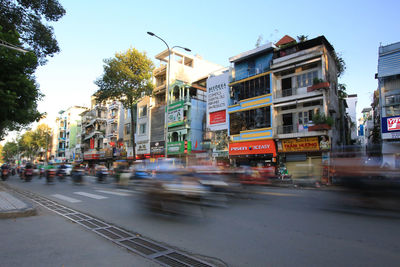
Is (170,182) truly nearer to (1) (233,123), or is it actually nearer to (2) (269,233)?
(2) (269,233)

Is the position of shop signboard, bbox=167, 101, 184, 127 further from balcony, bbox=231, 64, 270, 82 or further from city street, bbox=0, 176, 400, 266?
city street, bbox=0, 176, 400, 266

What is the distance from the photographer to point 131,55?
118 feet

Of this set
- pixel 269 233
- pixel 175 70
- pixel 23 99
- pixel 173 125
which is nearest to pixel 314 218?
pixel 269 233

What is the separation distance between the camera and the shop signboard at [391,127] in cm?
2134

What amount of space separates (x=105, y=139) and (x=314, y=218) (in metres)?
53.2

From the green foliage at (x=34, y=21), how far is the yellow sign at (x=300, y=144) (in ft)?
67.9

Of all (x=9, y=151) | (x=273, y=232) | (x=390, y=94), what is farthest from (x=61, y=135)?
(x=273, y=232)

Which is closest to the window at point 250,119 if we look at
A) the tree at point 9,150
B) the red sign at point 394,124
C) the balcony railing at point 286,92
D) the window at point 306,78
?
the balcony railing at point 286,92

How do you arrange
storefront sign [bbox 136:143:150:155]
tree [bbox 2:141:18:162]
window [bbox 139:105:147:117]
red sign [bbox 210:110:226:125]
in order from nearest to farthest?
1. red sign [bbox 210:110:226:125]
2. storefront sign [bbox 136:143:150:155]
3. window [bbox 139:105:147:117]
4. tree [bbox 2:141:18:162]

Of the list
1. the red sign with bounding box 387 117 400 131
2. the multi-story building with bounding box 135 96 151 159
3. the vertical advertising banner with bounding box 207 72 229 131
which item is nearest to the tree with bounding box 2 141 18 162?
the multi-story building with bounding box 135 96 151 159

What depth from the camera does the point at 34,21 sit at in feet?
47.7

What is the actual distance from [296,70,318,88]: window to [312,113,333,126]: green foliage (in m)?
3.62

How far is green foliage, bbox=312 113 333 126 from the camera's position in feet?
74.7

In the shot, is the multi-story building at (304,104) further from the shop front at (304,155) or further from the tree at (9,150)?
the tree at (9,150)
